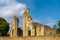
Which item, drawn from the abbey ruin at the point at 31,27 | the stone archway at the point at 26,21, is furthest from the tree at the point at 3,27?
the stone archway at the point at 26,21

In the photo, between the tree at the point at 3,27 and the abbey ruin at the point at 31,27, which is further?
the tree at the point at 3,27

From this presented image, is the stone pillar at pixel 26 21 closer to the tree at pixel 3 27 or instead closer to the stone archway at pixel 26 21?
the stone archway at pixel 26 21

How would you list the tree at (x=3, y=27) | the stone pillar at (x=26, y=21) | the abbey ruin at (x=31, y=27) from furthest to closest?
the tree at (x=3, y=27), the stone pillar at (x=26, y=21), the abbey ruin at (x=31, y=27)

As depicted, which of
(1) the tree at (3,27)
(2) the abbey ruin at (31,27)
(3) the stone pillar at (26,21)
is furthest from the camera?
(1) the tree at (3,27)

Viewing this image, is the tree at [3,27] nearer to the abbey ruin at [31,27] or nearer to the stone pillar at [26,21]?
the abbey ruin at [31,27]

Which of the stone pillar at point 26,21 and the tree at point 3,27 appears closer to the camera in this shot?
the stone pillar at point 26,21

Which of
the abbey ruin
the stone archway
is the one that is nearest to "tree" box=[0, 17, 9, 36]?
the abbey ruin

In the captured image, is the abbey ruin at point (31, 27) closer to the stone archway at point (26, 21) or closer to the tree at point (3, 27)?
the stone archway at point (26, 21)

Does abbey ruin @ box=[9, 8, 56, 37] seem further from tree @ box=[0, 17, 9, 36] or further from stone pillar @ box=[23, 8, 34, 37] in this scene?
tree @ box=[0, 17, 9, 36]

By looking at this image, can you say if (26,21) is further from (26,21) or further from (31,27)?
(31,27)

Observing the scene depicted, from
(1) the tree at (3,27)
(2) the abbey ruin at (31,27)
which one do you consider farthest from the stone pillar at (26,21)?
(1) the tree at (3,27)

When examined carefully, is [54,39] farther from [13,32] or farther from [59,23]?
[59,23]

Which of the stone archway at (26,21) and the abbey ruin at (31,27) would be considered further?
the stone archway at (26,21)

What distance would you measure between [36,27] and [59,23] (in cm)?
2192
